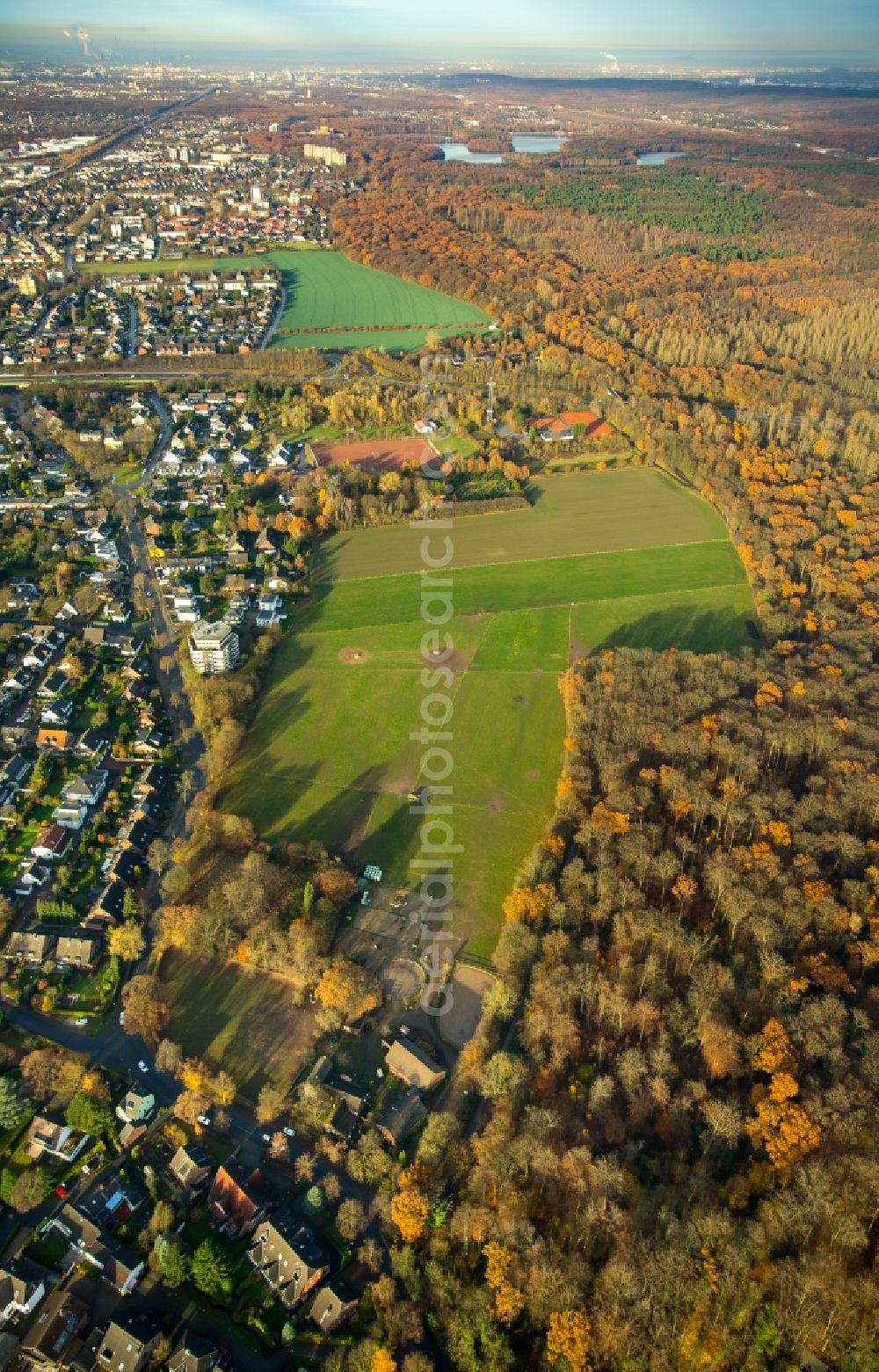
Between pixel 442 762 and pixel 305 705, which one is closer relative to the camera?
pixel 442 762

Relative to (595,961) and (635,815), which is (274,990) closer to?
(595,961)

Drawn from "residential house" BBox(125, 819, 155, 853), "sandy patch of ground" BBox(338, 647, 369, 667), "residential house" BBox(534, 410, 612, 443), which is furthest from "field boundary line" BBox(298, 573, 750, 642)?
"residential house" BBox(534, 410, 612, 443)

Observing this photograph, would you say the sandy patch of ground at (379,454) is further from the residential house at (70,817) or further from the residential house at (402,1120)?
the residential house at (402,1120)

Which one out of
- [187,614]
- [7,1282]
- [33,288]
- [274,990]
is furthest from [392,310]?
[7,1282]

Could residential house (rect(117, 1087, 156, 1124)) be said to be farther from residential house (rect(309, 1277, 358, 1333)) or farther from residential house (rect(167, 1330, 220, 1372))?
residential house (rect(309, 1277, 358, 1333))

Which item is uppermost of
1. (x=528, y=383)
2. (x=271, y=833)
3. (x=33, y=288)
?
(x=33, y=288)

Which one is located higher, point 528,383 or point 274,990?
point 528,383
